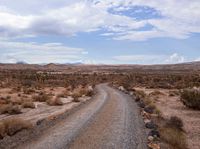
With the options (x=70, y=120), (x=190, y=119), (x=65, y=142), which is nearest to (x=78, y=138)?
(x=65, y=142)

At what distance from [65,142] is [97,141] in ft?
4.37

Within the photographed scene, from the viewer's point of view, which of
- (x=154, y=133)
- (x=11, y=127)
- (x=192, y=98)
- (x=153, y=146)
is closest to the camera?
(x=153, y=146)

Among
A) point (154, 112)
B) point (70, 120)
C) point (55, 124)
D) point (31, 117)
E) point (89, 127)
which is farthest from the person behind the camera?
point (154, 112)

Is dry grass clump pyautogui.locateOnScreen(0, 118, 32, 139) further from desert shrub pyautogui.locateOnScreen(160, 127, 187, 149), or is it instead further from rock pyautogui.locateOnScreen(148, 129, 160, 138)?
desert shrub pyautogui.locateOnScreen(160, 127, 187, 149)

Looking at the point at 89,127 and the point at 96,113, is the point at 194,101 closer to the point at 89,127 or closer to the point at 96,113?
the point at 96,113

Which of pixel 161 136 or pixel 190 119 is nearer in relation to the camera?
pixel 161 136

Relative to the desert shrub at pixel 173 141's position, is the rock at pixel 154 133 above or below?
below

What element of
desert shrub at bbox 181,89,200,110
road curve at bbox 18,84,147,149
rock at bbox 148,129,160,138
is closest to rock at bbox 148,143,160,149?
road curve at bbox 18,84,147,149

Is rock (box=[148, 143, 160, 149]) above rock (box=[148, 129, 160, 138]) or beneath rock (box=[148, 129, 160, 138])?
above

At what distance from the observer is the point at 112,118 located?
77.5 ft

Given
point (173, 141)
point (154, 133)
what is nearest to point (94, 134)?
point (154, 133)

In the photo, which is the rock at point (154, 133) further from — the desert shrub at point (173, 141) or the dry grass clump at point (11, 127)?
the dry grass clump at point (11, 127)

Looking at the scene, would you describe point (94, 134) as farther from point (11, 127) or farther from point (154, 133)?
point (11, 127)

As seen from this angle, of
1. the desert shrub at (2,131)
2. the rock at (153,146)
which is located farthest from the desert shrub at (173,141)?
the desert shrub at (2,131)
